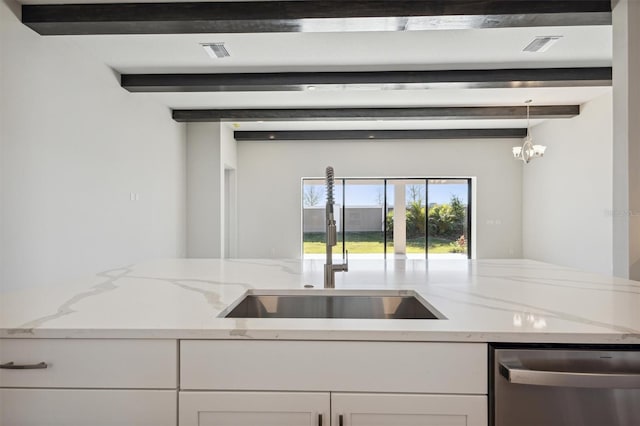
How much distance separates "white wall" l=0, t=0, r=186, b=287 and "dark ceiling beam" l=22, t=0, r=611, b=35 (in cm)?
43

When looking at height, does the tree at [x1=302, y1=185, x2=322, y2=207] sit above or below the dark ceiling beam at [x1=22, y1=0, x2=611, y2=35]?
below

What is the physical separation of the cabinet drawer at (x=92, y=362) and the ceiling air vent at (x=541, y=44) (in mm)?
3834

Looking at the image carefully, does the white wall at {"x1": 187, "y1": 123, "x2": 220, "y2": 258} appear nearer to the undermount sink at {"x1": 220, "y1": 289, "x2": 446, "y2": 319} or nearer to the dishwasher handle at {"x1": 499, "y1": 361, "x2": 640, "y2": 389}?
the undermount sink at {"x1": 220, "y1": 289, "x2": 446, "y2": 319}

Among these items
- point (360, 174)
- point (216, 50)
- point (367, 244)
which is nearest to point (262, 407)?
point (216, 50)

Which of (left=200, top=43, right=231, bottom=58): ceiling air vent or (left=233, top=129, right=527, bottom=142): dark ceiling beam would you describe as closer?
(left=200, top=43, right=231, bottom=58): ceiling air vent

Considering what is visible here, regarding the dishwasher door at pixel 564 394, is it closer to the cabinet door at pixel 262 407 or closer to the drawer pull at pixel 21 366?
the cabinet door at pixel 262 407

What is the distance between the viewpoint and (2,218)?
262 cm

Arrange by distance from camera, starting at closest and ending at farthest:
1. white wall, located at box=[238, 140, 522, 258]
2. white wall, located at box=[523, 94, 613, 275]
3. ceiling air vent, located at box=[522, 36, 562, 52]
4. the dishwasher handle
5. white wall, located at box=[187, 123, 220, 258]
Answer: the dishwasher handle → ceiling air vent, located at box=[522, 36, 562, 52] → white wall, located at box=[523, 94, 613, 275] → white wall, located at box=[187, 123, 220, 258] → white wall, located at box=[238, 140, 522, 258]

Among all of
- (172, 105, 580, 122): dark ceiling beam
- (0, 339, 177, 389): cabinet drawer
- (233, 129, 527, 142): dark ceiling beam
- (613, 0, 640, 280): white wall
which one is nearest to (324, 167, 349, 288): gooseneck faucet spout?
(0, 339, 177, 389): cabinet drawer

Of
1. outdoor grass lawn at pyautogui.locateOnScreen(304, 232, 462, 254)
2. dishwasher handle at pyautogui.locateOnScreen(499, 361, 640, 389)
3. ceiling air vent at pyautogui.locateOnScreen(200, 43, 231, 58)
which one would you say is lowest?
outdoor grass lawn at pyautogui.locateOnScreen(304, 232, 462, 254)

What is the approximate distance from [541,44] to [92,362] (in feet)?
13.3

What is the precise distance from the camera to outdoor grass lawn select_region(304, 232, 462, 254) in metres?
8.26

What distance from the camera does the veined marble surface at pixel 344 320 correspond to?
938 millimetres

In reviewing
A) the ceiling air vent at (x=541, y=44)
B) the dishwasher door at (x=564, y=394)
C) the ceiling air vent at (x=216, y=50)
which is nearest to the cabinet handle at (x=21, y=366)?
the dishwasher door at (x=564, y=394)
